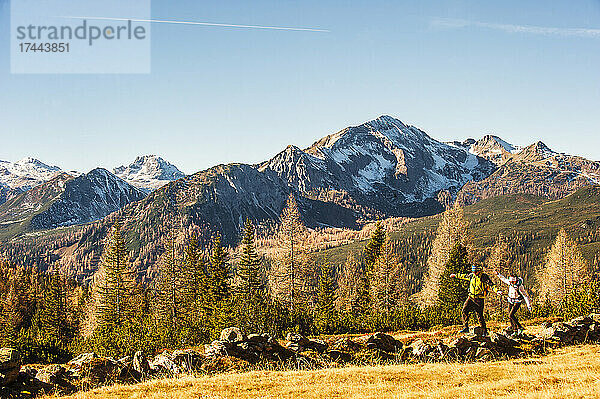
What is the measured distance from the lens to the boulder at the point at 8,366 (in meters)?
16.2

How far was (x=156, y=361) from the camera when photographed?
20250mm

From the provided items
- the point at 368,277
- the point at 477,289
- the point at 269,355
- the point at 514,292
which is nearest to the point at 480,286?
the point at 477,289

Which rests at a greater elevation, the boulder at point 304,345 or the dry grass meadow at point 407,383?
the dry grass meadow at point 407,383

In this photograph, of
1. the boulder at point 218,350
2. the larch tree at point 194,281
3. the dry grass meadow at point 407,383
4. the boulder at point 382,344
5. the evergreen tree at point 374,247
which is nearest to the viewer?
the dry grass meadow at point 407,383

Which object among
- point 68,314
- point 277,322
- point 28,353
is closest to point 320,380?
point 277,322

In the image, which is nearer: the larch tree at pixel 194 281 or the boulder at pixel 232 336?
the boulder at pixel 232 336

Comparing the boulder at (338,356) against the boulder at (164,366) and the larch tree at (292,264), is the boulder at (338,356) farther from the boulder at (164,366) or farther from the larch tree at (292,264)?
the larch tree at (292,264)

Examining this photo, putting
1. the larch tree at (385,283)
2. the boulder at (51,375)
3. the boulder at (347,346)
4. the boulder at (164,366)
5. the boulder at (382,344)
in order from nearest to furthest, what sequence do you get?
the boulder at (51,375)
the boulder at (164,366)
the boulder at (382,344)
the boulder at (347,346)
the larch tree at (385,283)

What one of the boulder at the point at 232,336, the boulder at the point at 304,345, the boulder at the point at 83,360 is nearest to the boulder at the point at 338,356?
the boulder at the point at 304,345

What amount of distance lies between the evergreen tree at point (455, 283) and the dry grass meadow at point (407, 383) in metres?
27.3

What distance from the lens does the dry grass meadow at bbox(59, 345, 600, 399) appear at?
42.8 ft

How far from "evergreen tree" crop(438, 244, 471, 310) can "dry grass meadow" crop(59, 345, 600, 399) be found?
2726cm

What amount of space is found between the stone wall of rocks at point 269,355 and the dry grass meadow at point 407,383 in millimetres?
1707

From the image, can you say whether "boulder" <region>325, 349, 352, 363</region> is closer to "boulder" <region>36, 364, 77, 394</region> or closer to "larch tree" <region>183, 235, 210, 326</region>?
"boulder" <region>36, 364, 77, 394</region>
